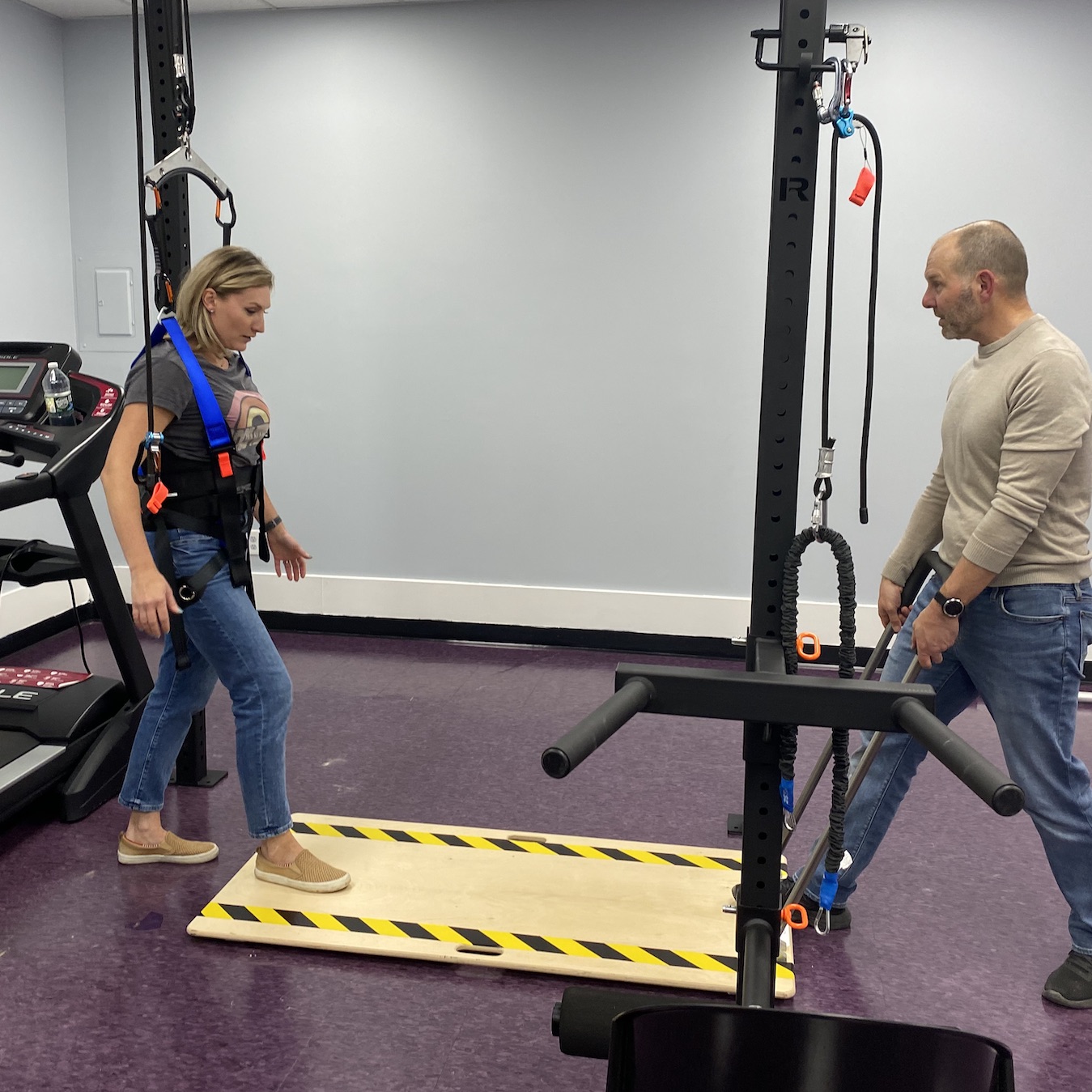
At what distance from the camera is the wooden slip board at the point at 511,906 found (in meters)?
2.49

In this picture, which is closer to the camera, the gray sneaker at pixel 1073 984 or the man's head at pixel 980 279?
the man's head at pixel 980 279

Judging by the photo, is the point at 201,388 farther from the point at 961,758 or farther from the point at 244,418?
the point at 961,758

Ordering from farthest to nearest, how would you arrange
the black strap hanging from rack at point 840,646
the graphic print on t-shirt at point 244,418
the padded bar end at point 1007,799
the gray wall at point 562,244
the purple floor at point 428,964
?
the gray wall at point 562,244 < the graphic print on t-shirt at point 244,418 < the purple floor at point 428,964 < the black strap hanging from rack at point 840,646 < the padded bar end at point 1007,799

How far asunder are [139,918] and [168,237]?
1.86 m

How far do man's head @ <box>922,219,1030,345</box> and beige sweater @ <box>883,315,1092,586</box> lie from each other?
5 centimetres

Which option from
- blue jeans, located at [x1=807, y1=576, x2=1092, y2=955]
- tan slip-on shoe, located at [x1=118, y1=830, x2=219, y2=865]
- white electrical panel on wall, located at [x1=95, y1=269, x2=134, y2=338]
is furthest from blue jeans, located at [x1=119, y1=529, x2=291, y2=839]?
white electrical panel on wall, located at [x1=95, y1=269, x2=134, y2=338]

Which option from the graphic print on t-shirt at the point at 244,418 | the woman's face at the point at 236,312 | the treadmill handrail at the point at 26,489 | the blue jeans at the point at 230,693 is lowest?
the blue jeans at the point at 230,693

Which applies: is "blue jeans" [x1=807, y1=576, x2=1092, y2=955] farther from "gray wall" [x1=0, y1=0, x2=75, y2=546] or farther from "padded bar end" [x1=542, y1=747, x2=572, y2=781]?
"gray wall" [x1=0, y1=0, x2=75, y2=546]

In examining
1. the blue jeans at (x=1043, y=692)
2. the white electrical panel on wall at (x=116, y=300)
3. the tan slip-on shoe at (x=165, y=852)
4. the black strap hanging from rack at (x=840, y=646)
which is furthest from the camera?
the white electrical panel on wall at (x=116, y=300)

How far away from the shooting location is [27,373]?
313 cm

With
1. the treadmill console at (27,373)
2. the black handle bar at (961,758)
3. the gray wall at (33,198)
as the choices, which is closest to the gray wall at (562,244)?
the gray wall at (33,198)

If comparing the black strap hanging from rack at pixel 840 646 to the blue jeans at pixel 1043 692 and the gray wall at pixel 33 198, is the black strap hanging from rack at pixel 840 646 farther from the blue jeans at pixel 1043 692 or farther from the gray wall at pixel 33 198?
the gray wall at pixel 33 198

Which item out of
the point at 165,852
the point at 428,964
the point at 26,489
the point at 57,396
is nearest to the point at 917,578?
the point at 428,964

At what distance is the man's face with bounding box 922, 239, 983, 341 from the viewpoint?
2.31m
